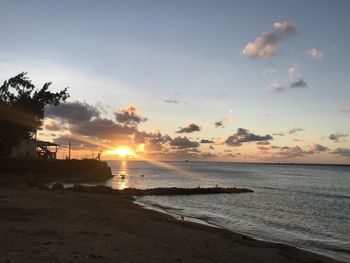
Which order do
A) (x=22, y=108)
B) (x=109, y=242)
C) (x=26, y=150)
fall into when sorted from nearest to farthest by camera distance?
1. (x=109, y=242)
2. (x=22, y=108)
3. (x=26, y=150)

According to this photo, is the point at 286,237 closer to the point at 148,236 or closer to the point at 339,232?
the point at 339,232

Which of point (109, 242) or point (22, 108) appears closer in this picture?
point (109, 242)

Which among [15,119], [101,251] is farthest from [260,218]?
[15,119]

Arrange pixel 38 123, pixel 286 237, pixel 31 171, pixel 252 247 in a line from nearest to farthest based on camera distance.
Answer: pixel 252 247, pixel 286 237, pixel 38 123, pixel 31 171

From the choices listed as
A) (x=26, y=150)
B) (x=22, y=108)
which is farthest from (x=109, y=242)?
(x=26, y=150)

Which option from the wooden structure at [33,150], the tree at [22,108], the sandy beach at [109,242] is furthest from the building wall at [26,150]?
the sandy beach at [109,242]

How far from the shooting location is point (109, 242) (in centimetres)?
1538

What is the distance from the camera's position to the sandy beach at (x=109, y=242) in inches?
504

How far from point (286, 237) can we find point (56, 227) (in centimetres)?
1743

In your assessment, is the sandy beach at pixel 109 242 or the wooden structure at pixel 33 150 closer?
the sandy beach at pixel 109 242

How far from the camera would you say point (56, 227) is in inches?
691

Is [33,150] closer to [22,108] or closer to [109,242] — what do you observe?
[22,108]

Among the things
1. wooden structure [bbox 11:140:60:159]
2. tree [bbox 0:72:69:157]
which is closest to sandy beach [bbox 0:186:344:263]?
tree [bbox 0:72:69:157]

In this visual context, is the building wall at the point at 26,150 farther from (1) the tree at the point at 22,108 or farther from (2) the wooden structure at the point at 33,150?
(1) the tree at the point at 22,108
